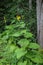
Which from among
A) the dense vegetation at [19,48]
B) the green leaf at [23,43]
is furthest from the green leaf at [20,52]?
the green leaf at [23,43]

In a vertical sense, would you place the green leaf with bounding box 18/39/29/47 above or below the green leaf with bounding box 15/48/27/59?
above

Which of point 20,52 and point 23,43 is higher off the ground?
point 23,43

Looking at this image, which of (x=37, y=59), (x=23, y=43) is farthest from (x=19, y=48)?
(x=37, y=59)

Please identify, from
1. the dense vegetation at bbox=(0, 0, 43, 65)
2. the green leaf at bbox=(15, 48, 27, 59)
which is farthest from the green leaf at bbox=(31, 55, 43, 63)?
the green leaf at bbox=(15, 48, 27, 59)

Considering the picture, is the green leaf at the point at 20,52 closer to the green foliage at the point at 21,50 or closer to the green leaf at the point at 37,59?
the green foliage at the point at 21,50

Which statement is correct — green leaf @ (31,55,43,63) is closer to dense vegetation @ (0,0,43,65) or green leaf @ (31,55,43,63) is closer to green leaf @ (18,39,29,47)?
dense vegetation @ (0,0,43,65)

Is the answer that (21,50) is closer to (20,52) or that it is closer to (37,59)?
(20,52)

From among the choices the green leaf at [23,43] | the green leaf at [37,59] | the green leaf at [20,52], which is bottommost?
the green leaf at [37,59]

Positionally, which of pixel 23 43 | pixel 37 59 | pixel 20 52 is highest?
pixel 23 43

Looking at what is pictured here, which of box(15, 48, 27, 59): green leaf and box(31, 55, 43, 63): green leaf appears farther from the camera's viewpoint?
box(31, 55, 43, 63): green leaf

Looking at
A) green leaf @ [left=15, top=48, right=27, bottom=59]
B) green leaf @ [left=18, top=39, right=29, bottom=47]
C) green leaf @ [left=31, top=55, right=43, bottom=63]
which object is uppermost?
green leaf @ [left=18, top=39, right=29, bottom=47]

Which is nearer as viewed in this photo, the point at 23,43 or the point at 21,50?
Result: the point at 21,50

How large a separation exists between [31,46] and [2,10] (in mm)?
5961

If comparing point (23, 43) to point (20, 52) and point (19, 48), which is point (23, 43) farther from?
point (20, 52)
